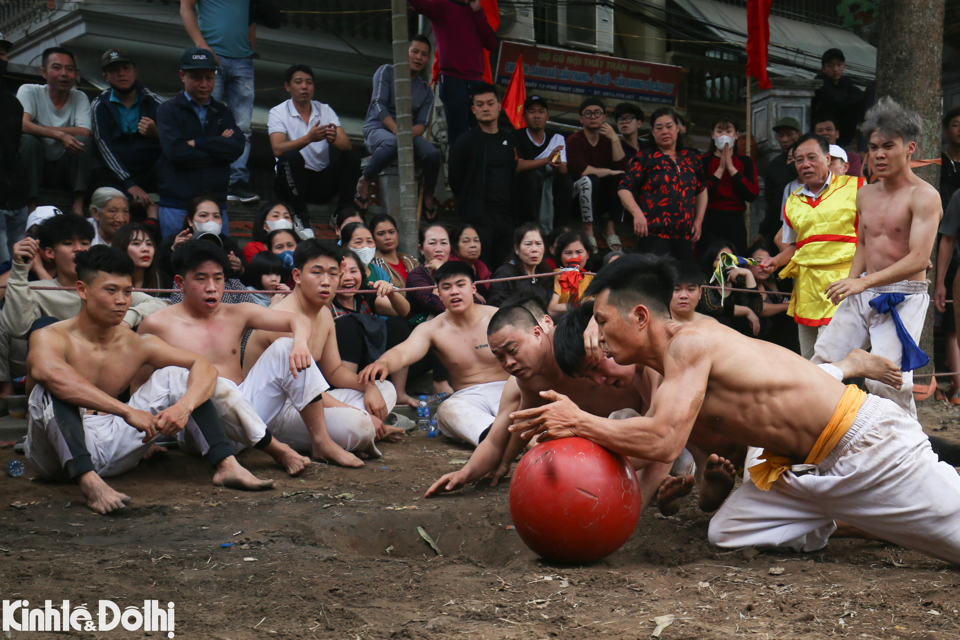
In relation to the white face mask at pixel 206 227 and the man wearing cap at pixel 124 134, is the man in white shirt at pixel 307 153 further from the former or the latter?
the white face mask at pixel 206 227

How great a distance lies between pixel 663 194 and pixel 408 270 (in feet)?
9.18

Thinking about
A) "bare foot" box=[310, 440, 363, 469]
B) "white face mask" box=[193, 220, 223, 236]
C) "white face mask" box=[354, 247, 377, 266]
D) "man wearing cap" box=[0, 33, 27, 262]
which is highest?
"man wearing cap" box=[0, 33, 27, 262]

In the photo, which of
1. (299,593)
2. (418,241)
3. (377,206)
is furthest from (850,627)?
(377,206)

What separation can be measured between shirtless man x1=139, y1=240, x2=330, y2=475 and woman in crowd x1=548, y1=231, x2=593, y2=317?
2562mm

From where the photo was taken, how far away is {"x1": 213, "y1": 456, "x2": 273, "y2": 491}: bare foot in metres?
5.34

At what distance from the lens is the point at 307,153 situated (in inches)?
353

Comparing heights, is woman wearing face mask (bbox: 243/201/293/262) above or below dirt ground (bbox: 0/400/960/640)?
above

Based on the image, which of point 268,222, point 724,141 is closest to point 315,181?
point 268,222

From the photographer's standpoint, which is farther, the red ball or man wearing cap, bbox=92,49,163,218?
man wearing cap, bbox=92,49,163,218

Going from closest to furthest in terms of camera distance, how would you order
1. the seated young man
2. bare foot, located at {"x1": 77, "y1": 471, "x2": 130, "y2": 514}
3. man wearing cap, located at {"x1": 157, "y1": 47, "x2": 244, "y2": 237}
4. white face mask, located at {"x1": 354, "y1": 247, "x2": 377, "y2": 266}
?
bare foot, located at {"x1": 77, "y1": 471, "x2": 130, "y2": 514} → the seated young man → man wearing cap, located at {"x1": 157, "y1": 47, "x2": 244, "y2": 237} → white face mask, located at {"x1": 354, "y1": 247, "x2": 377, "y2": 266}

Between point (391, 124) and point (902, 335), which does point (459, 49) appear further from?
point (902, 335)

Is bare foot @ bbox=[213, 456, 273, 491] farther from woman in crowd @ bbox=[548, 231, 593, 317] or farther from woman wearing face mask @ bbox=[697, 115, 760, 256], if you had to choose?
woman wearing face mask @ bbox=[697, 115, 760, 256]

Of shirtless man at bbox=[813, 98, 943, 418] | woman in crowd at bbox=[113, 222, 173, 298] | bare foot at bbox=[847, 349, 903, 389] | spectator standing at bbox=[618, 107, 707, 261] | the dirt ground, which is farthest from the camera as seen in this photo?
spectator standing at bbox=[618, 107, 707, 261]

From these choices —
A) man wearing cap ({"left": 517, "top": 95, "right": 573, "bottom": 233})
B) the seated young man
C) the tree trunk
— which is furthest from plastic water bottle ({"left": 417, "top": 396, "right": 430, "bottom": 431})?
the tree trunk
